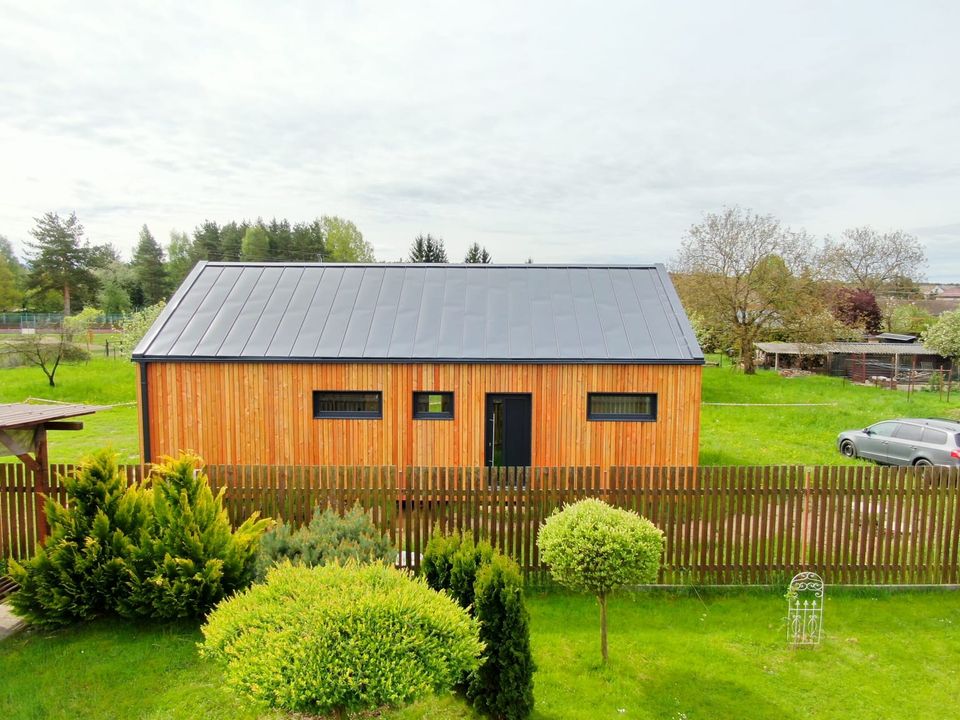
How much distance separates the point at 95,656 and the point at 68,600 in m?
0.81

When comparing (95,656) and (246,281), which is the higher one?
(246,281)

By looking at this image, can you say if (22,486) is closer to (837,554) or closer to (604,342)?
(604,342)

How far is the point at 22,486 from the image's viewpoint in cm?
760

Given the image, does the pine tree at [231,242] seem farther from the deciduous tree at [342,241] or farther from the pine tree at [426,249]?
the pine tree at [426,249]

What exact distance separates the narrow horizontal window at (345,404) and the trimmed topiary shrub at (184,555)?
4.89 metres

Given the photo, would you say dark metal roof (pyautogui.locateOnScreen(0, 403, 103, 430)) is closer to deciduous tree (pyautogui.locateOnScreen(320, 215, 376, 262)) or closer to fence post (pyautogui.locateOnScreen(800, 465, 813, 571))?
fence post (pyautogui.locateOnScreen(800, 465, 813, 571))

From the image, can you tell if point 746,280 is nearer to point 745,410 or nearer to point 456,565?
point 745,410

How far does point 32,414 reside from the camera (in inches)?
286

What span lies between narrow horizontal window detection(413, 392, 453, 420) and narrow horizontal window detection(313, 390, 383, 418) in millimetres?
779

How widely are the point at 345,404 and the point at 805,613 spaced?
8.60 metres

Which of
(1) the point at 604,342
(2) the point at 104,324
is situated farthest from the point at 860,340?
(2) the point at 104,324

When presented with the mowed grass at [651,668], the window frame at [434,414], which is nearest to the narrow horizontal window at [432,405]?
the window frame at [434,414]

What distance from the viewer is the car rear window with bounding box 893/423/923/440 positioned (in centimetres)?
1421

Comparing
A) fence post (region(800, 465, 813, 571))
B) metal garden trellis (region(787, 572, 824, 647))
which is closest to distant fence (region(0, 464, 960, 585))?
fence post (region(800, 465, 813, 571))
